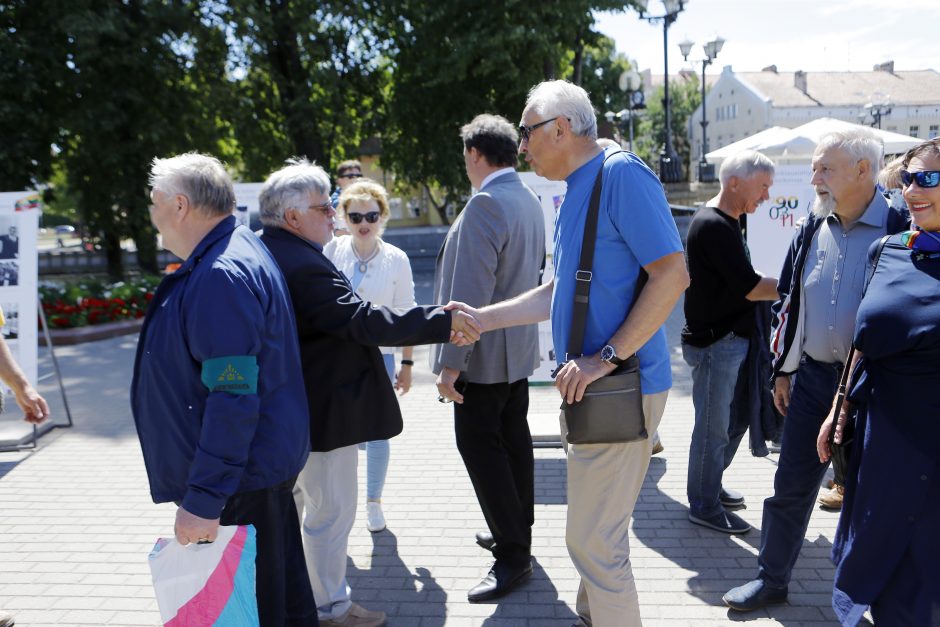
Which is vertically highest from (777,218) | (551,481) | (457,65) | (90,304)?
(457,65)

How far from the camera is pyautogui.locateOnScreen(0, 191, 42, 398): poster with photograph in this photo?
20.2 feet

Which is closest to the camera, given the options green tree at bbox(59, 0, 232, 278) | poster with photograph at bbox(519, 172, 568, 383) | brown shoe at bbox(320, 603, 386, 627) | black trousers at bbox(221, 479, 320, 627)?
black trousers at bbox(221, 479, 320, 627)

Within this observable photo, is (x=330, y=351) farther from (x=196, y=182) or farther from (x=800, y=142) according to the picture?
(x=800, y=142)

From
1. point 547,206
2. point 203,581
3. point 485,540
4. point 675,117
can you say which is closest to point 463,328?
point 203,581

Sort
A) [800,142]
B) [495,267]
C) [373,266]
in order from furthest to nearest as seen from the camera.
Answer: [800,142], [373,266], [495,267]

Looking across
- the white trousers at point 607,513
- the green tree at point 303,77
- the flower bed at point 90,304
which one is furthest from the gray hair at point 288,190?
the green tree at point 303,77

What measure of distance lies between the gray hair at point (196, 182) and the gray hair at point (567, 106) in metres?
1.06

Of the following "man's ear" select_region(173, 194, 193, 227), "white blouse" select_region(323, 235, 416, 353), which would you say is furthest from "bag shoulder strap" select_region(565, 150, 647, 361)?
"white blouse" select_region(323, 235, 416, 353)

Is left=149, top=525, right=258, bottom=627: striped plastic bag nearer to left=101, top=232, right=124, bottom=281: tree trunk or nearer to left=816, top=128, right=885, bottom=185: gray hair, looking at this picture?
left=816, top=128, right=885, bottom=185: gray hair

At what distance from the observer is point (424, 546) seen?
4082mm

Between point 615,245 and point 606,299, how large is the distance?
178 mm

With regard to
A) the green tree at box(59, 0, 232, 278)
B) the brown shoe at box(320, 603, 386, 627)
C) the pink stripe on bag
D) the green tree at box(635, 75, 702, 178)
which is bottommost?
the brown shoe at box(320, 603, 386, 627)

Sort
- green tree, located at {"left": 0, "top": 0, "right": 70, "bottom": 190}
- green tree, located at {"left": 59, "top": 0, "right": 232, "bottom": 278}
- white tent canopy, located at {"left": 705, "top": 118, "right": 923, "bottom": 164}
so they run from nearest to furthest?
white tent canopy, located at {"left": 705, "top": 118, "right": 923, "bottom": 164}
green tree, located at {"left": 0, "top": 0, "right": 70, "bottom": 190}
green tree, located at {"left": 59, "top": 0, "right": 232, "bottom": 278}

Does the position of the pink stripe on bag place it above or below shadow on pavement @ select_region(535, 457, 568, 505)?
above
